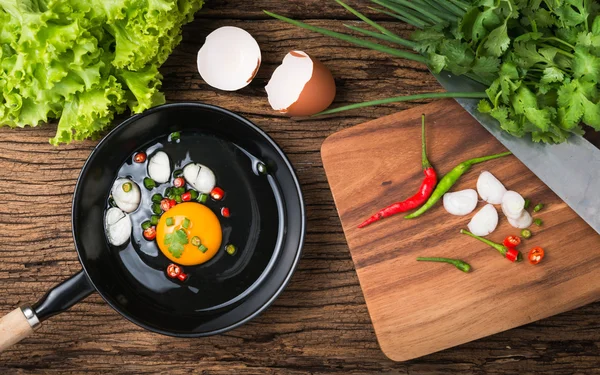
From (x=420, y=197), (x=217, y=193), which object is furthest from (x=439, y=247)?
(x=217, y=193)

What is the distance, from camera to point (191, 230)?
6.66ft

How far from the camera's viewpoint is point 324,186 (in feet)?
7.06

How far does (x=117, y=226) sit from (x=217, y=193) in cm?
38

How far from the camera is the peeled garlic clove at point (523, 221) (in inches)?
78.2

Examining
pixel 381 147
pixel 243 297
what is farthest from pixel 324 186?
pixel 243 297

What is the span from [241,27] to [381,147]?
2.27ft

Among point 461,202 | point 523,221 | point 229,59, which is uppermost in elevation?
point 229,59

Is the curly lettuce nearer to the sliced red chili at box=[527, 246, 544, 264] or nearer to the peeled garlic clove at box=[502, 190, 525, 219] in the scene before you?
the peeled garlic clove at box=[502, 190, 525, 219]

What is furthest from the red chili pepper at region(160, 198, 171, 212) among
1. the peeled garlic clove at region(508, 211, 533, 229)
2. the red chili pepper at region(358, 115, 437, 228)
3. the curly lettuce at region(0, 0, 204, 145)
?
the peeled garlic clove at region(508, 211, 533, 229)

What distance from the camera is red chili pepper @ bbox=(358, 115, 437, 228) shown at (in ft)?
6.57

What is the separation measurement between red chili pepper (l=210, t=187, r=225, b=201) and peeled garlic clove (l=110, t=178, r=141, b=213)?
0.88ft

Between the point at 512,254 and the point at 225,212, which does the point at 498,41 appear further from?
the point at 225,212

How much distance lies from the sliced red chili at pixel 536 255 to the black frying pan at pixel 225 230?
2.63 ft

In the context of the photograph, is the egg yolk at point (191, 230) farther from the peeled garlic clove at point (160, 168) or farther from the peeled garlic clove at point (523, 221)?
the peeled garlic clove at point (523, 221)
